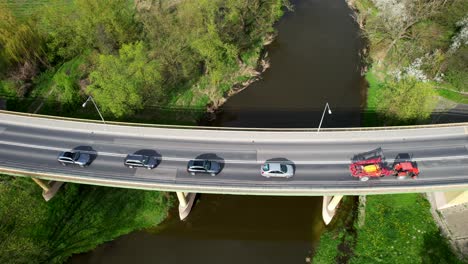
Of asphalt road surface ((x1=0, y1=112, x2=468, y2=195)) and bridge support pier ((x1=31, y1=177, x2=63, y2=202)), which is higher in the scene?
asphalt road surface ((x1=0, y1=112, x2=468, y2=195))

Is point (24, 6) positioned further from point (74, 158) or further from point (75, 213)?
point (75, 213)

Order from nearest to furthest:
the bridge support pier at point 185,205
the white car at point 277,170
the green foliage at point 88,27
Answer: the white car at point 277,170 < the bridge support pier at point 185,205 < the green foliage at point 88,27

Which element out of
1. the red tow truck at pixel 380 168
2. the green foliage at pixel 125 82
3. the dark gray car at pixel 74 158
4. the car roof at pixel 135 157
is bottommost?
the red tow truck at pixel 380 168

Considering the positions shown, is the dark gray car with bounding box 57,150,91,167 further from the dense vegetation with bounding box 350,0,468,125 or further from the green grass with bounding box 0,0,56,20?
the green grass with bounding box 0,0,56,20

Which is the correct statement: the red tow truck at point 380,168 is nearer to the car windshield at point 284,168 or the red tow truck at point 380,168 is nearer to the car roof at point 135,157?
the car windshield at point 284,168

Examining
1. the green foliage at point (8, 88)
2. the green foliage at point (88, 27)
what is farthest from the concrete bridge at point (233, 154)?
the green foliage at point (88, 27)

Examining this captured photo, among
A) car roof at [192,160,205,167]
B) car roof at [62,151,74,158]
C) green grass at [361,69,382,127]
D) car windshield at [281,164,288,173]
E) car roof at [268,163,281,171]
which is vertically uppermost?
car roof at [62,151,74,158]

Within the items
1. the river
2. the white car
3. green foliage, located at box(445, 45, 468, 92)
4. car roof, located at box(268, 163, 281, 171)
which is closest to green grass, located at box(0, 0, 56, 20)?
the river
